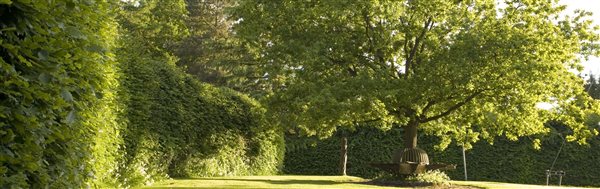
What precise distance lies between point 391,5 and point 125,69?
294 inches

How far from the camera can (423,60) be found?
16344 mm

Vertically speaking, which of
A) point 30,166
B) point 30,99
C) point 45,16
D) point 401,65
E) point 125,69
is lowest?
point 30,166

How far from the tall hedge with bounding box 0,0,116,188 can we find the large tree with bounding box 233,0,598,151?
9.86m

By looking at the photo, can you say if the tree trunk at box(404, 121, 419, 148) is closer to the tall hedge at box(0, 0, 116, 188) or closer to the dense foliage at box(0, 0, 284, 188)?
the dense foliage at box(0, 0, 284, 188)

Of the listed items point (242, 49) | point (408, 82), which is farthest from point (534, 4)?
point (242, 49)

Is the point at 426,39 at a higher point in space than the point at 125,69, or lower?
higher

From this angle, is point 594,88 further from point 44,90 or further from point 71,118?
point 44,90

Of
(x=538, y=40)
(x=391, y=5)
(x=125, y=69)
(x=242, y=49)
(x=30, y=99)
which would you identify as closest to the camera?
(x=30, y=99)

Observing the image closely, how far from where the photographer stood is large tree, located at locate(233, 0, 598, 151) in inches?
598

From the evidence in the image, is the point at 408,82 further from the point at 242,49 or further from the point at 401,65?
the point at 242,49

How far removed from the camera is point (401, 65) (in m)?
18.5

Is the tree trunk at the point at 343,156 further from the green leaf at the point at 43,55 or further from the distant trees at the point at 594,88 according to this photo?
the distant trees at the point at 594,88

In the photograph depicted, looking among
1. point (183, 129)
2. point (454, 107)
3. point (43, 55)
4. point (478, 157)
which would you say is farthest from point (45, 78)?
point (478, 157)

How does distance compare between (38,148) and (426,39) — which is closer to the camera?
(38,148)
